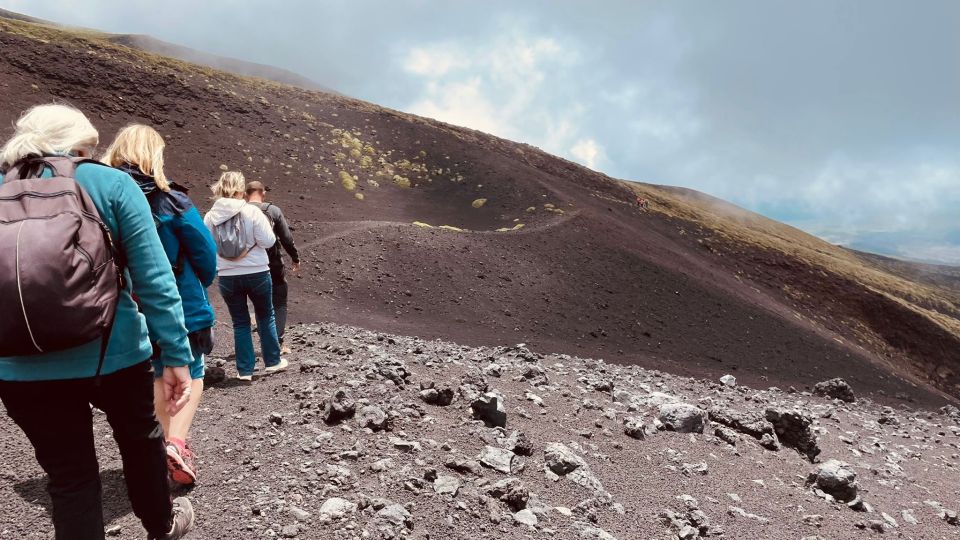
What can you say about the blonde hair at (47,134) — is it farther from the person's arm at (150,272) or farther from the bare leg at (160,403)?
the bare leg at (160,403)

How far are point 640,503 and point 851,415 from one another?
34.5ft

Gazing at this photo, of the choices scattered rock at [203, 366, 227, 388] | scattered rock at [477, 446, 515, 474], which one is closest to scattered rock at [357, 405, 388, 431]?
scattered rock at [477, 446, 515, 474]

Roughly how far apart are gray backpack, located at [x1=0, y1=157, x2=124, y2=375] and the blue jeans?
12.4 feet

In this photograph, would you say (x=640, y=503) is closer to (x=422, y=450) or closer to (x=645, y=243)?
(x=422, y=450)

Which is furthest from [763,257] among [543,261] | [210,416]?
[210,416]

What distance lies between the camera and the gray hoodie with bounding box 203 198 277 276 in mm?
6051

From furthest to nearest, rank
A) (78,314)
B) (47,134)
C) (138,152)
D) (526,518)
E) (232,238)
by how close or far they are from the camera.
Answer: (232,238)
(526,518)
(138,152)
(47,134)
(78,314)

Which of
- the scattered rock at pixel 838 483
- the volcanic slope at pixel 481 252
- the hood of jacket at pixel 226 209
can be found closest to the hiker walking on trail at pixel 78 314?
the hood of jacket at pixel 226 209

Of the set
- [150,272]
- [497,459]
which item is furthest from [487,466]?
[150,272]

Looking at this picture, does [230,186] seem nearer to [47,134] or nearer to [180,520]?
[47,134]

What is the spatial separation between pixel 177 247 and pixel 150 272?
1.26 metres

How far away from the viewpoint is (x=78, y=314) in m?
2.32

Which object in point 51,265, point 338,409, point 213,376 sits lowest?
point 213,376

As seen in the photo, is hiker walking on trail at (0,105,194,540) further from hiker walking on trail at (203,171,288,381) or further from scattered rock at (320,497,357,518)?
hiker walking on trail at (203,171,288,381)
